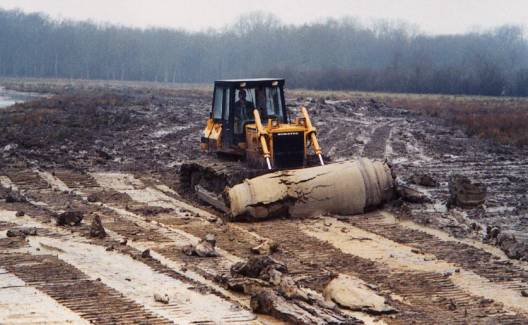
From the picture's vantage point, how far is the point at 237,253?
11586mm

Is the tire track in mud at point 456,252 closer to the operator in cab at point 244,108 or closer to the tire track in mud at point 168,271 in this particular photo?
the operator in cab at point 244,108

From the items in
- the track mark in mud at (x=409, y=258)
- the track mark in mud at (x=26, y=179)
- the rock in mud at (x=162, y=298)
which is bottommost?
the track mark in mud at (x=26, y=179)

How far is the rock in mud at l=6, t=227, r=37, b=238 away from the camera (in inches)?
475

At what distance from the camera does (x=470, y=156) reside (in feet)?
78.8

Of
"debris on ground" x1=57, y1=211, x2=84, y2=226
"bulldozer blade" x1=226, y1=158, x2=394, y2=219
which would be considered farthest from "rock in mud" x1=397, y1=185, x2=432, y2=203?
"debris on ground" x1=57, y1=211, x2=84, y2=226

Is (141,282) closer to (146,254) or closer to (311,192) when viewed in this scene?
(146,254)

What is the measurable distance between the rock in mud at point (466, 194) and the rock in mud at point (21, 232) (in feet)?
25.3

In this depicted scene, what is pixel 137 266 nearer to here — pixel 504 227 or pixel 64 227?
pixel 64 227

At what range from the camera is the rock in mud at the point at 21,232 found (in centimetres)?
1205

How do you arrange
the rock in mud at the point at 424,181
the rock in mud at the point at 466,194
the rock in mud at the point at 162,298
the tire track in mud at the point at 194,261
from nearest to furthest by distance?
the tire track in mud at the point at 194,261 < the rock in mud at the point at 162,298 < the rock in mud at the point at 466,194 < the rock in mud at the point at 424,181

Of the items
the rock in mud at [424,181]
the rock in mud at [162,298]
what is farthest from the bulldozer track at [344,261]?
the rock in mud at [424,181]

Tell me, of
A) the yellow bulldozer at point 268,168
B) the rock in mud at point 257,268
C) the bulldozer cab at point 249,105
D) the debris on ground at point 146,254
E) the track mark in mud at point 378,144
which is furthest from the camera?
the track mark in mud at point 378,144

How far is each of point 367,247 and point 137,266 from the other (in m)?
3.58

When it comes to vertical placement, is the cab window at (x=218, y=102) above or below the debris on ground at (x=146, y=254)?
above
